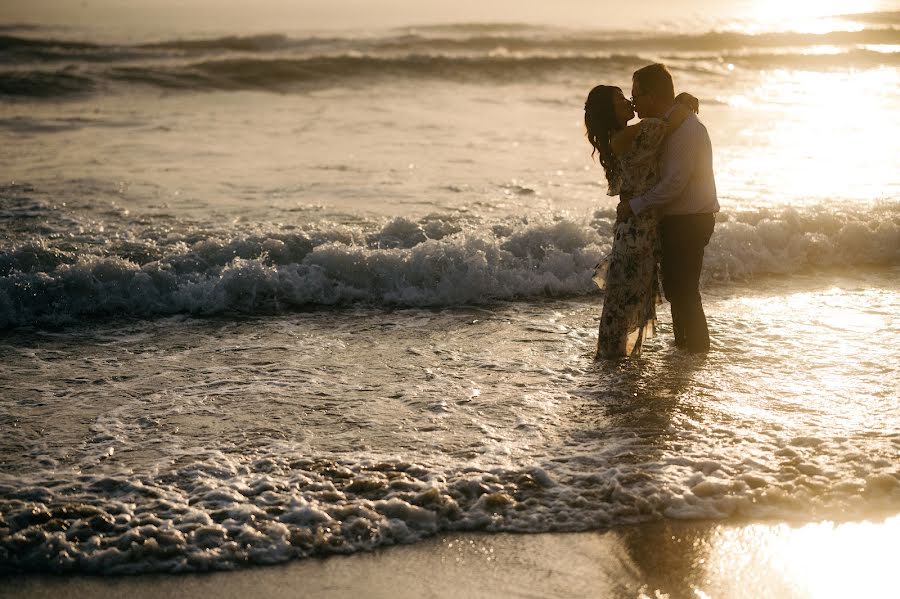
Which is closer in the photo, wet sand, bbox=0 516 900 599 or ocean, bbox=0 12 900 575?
wet sand, bbox=0 516 900 599

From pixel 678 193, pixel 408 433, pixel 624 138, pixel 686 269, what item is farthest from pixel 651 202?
pixel 408 433

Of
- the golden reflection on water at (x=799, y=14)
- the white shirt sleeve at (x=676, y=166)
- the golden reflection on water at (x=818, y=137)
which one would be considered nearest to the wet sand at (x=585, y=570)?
the white shirt sleeve at (x=676, y=166)

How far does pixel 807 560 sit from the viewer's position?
4168 mm

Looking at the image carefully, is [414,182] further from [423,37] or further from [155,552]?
[423,37]

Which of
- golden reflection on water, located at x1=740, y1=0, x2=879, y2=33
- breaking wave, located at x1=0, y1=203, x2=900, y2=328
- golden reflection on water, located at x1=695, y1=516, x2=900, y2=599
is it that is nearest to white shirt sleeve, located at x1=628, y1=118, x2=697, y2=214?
golden reflection on water, located at x1=695, y1=516, x2=900, y2=599

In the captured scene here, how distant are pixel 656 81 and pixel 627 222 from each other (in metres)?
0.93

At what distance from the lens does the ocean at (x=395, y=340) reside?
4660 mm

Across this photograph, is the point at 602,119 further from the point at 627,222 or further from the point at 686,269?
the point at 686,269

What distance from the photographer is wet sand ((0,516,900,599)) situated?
399 cm

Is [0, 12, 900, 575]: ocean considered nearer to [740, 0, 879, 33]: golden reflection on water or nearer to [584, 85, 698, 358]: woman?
[584, 85, 698, 358]: woman

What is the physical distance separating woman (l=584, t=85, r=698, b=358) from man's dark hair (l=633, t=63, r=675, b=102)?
0.10m

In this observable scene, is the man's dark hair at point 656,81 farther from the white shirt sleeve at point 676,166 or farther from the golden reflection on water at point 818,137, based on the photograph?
the golden reflection on water at point 818,137

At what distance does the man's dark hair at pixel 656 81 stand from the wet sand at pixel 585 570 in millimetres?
2806

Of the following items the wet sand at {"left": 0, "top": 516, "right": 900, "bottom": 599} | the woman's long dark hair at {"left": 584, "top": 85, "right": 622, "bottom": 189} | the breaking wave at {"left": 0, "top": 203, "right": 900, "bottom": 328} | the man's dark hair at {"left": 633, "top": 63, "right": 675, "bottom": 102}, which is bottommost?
the wet sand at {"left": 0, "top": 516, "right": 900, "bottom": 599}
